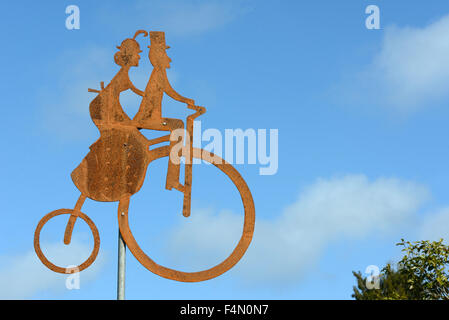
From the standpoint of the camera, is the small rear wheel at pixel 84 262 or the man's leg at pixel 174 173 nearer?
the small rear wheel at pixel 84 262

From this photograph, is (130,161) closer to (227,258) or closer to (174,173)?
(174,173)

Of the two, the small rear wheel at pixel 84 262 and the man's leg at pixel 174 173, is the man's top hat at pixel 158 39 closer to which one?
the man's leg at pixel 174 173

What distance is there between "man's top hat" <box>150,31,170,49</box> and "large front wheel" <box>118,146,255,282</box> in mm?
1207

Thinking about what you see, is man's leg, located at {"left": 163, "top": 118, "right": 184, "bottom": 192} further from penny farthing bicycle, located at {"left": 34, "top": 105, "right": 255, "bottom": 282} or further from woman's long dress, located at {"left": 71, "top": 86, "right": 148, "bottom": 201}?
woman's long dress, located at {"left": 71, "top": 86, "right": 148, "bottom": 201}

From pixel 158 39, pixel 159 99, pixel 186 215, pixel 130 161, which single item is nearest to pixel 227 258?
pixel 186 215

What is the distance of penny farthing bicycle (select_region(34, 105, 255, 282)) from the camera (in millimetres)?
6449

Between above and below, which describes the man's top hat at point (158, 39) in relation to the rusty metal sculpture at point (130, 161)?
above

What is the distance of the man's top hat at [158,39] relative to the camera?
23.3 feet

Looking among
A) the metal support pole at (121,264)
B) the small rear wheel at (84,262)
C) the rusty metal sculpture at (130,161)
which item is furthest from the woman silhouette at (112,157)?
the metal support pole at (121,264)

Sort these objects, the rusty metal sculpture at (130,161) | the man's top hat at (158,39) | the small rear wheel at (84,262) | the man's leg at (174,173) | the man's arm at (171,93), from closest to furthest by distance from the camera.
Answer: the small rear wheel at (84,262), the rusty metal sculpture at (130,161), the man's leg at (174,173), the man's arm at (171,93), the man's top hat at (158,39)

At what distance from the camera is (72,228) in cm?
663

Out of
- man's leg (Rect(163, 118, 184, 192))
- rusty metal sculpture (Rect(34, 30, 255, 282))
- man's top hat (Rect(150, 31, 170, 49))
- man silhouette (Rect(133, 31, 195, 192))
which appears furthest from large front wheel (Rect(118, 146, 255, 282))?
man's top hat (Rect(150, 31, 170, 49))
